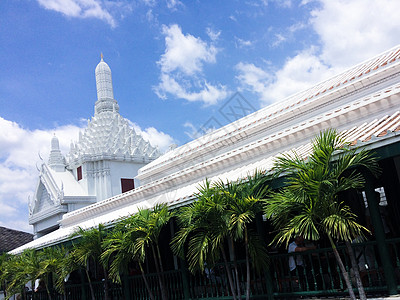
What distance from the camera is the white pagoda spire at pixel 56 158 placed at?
3353 centimetres

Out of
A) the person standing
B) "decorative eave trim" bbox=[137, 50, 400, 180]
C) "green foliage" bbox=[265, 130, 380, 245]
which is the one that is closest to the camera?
"green foliage" bbox=[265, 130, 380, 245]

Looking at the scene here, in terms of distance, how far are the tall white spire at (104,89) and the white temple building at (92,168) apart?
0.26ft

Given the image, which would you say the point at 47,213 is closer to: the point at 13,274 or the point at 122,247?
the point at 13,274


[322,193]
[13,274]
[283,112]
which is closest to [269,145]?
[283,112]

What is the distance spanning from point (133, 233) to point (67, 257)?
4.08 m

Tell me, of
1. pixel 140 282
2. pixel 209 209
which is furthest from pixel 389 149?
pixel 140 282

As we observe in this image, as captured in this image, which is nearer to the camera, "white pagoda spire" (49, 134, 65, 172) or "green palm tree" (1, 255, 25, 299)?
"green palm tree" (1, 255, 25, 299)

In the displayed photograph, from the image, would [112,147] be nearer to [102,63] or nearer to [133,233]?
[102,63]

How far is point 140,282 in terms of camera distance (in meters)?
12.9

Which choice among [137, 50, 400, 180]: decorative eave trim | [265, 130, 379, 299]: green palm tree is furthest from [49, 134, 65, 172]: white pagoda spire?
[265, 130, 379, 299]: green palm tree

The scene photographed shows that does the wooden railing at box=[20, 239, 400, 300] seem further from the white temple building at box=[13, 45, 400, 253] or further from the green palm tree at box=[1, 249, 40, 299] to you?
the green palm tree at box=[1, 249, 40, 299]

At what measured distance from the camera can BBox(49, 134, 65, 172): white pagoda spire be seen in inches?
1320

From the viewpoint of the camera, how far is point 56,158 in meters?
34.0

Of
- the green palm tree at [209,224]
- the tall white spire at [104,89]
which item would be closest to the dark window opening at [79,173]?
the tall white spire at [104,89]
